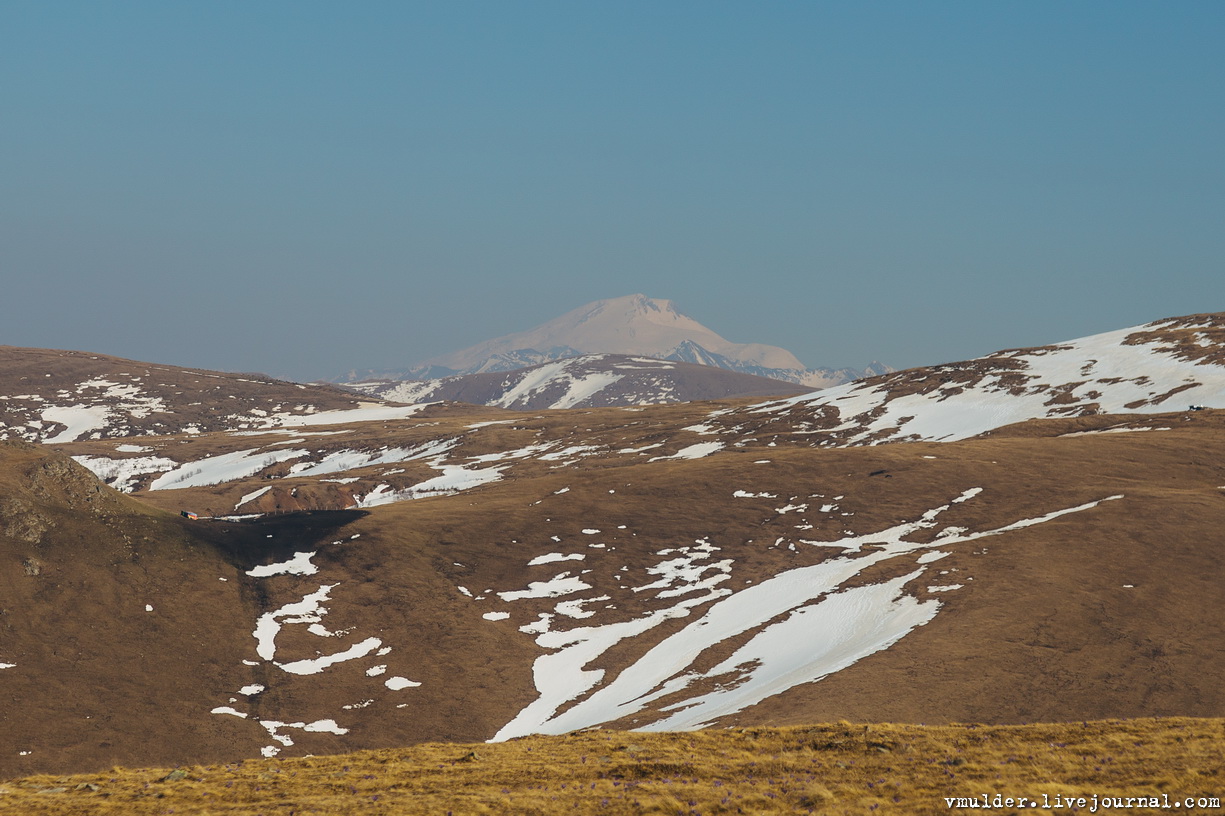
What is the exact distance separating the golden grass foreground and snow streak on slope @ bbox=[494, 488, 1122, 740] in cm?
2131

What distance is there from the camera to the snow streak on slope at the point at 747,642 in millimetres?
64750

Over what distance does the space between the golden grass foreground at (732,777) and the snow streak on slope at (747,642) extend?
21.3m

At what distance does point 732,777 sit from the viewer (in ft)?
102

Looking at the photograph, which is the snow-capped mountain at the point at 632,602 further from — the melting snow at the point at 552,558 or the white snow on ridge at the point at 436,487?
the white snow on ridge at the point at 436,487

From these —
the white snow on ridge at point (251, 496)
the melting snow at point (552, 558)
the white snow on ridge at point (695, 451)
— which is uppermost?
the white snow on ridge at point (251, 496)

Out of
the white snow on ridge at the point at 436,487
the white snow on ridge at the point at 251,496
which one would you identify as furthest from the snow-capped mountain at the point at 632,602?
the white snow on ridge at the point at 251,496

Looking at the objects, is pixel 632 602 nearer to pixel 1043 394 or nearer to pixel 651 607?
pixel 651 607

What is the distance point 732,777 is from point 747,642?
1782 inches

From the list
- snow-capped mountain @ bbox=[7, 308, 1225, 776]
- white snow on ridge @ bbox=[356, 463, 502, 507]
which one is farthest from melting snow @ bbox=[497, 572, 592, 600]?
white snow on ridge @ bbox=[356, 463, 502, 507]

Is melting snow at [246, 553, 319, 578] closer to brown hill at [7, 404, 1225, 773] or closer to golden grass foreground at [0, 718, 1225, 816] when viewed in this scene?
brown hill at [7, 404, 1225, 773]

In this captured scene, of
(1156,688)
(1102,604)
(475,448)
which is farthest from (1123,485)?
(475,448)

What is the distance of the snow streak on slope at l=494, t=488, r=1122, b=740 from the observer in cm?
6475

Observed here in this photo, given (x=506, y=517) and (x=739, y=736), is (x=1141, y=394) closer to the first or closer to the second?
(x=506, y=517)

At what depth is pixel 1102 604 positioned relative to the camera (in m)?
66.7
